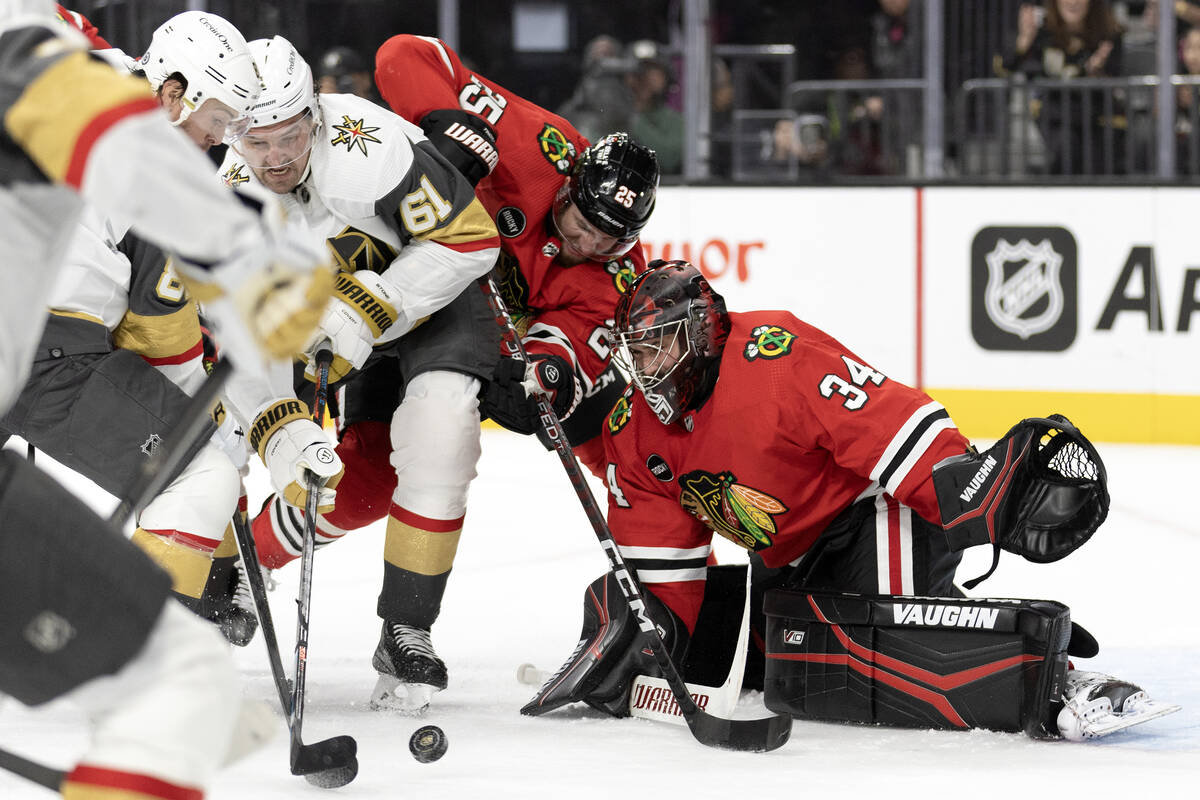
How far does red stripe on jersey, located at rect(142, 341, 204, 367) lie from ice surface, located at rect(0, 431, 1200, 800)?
0.63m

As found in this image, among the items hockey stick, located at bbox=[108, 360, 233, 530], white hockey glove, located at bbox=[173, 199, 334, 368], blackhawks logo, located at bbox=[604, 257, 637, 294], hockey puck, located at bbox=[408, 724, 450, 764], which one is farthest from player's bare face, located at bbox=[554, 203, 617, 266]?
white hockey glove, located at bbox=[173, 199, 334, 368]

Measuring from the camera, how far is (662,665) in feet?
9.41

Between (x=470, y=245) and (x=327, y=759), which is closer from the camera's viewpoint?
(x=327, y=759)

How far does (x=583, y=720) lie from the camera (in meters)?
2.95

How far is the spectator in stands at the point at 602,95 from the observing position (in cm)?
685

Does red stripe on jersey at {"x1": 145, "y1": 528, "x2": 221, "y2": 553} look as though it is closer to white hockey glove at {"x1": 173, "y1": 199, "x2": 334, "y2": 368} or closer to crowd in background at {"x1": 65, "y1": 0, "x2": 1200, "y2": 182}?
white hockey glove at {"x1": 173, "y1": 199, "x2": 334, "y2": 368}

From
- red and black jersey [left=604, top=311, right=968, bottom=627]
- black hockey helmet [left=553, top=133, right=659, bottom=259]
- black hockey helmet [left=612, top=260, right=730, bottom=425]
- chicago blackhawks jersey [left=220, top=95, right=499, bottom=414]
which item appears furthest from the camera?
black hockey helmet [left=553, top=133, right=659, bottom=259]

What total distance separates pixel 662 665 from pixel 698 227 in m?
3.81

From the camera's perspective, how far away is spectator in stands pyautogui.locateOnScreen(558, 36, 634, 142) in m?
6.85

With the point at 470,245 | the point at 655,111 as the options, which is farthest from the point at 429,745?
the point at 655,111

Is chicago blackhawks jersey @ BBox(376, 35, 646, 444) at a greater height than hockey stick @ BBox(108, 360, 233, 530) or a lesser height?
greater

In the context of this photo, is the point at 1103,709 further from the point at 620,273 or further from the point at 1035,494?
the point at 620,273

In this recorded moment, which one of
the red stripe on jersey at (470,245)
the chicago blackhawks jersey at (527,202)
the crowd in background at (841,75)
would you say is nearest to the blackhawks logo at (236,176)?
the red stripe on jersey at (470,245)

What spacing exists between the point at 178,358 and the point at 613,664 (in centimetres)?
94
